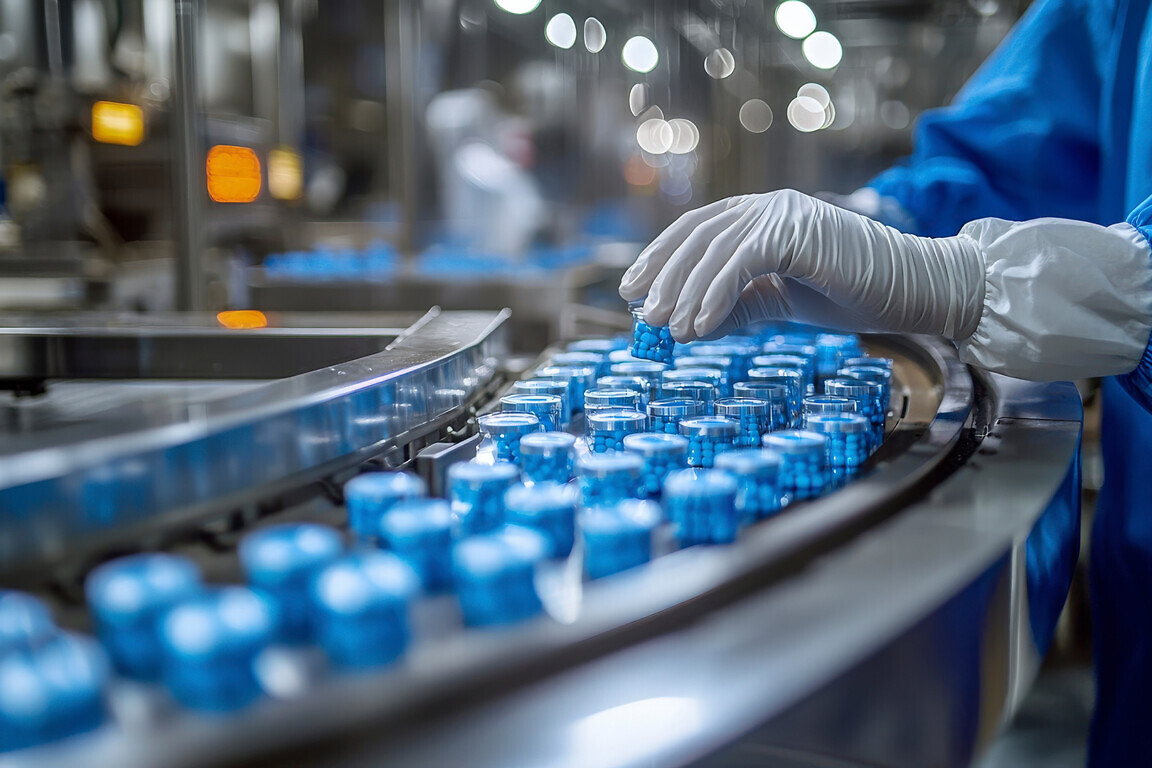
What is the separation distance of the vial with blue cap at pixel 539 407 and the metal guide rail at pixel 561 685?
35cm

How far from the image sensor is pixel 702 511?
572mm

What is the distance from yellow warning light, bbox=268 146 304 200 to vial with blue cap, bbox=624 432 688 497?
4.14 metres

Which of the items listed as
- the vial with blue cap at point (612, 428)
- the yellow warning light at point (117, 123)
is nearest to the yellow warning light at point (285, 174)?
the yellow warning light at point (117, 123)

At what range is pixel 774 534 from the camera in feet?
1.86

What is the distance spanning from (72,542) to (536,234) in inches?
154

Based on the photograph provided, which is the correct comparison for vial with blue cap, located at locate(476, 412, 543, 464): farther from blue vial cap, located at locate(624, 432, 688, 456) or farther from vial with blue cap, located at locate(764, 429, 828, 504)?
vial with blue cap, located at locate(764, 429, 828, 504)

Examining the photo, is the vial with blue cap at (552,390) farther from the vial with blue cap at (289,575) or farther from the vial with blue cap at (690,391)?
the vial with blue cap at (289,575)

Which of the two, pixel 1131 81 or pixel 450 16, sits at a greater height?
pixel 450 16

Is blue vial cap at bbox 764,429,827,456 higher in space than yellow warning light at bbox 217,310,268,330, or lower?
lower

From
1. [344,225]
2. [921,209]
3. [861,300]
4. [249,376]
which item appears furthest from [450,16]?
[861,300]

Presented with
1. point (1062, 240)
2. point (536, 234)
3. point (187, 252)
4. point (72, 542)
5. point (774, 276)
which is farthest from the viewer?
point (536, 234)

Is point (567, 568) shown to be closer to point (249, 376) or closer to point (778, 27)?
point (249, 376)

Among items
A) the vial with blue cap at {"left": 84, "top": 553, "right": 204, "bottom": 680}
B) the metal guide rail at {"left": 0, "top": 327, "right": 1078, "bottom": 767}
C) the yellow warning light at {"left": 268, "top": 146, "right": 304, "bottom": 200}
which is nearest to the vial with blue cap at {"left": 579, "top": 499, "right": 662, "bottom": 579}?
the metal guide rail at {"left": 0, "top": 327, "right": 1078, "bottom": 767}

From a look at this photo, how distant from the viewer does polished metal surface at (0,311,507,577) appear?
510 mm
